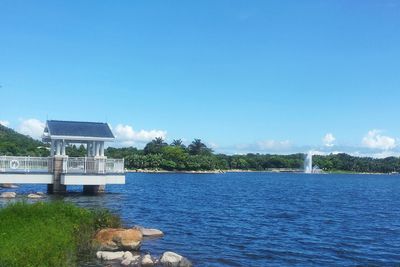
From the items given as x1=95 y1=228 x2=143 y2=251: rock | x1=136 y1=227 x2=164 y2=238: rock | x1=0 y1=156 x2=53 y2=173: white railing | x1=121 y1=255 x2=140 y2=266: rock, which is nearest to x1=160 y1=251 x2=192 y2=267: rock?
x1=121 y1=255 x2=140 y2=266: rock

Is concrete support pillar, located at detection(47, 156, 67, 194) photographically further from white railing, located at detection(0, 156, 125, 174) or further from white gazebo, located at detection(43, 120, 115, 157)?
white gazebo, located at detection(43, 120, 115, 157)

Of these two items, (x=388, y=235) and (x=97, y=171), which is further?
(x=97, y=171)

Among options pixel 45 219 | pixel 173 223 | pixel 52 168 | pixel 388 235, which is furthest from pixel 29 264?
pixel 52 168

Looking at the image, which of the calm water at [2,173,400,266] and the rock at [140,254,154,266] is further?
the calm water at [2,173,400,266]

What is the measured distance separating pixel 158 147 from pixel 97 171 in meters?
146

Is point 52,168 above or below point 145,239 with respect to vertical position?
above

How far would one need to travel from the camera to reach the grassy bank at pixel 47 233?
13.6 m

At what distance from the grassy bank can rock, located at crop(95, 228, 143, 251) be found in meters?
0.52

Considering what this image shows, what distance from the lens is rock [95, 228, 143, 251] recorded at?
818 inches

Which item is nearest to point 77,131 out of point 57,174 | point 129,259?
point 57,174

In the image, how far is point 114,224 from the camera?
77.8 ft

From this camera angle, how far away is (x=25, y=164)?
42.6 m

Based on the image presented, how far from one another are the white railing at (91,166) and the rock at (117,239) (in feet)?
75.5

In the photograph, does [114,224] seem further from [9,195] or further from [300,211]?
[300,211]
